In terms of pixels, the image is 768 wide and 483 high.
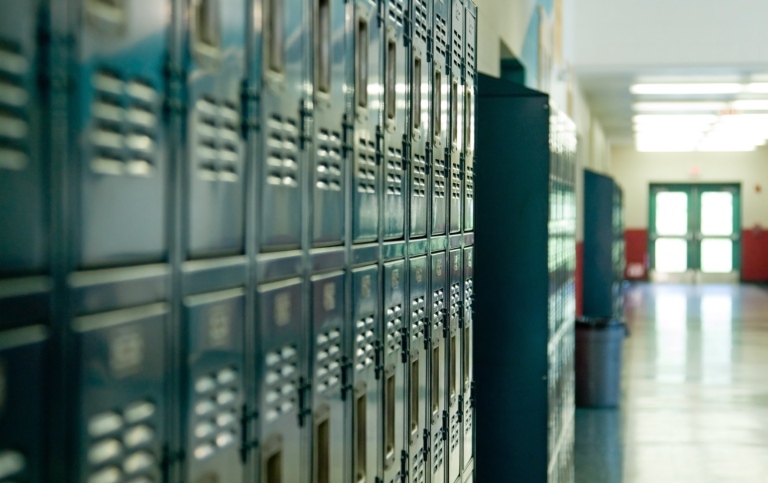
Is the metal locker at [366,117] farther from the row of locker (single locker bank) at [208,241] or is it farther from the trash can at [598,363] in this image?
the trash can at [598,363]

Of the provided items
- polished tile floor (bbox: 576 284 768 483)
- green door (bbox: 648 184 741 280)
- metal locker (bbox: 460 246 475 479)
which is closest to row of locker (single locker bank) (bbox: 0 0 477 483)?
metal locker (bbox: 460 246 475 479)

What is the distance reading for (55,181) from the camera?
1.31 metres

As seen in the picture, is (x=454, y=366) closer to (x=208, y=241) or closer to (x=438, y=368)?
(x=438, y=368)

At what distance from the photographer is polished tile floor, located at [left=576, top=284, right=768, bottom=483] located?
23.0 ft

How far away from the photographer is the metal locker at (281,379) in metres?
2.06

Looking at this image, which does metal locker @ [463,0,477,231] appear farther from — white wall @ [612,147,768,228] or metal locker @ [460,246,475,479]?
white wall @ [612,147,768,228]

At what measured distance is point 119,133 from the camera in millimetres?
1474

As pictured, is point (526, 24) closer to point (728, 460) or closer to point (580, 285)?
point (728, 460)

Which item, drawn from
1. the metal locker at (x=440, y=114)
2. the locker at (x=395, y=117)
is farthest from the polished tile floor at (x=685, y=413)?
the locker at (x=395, y=117)

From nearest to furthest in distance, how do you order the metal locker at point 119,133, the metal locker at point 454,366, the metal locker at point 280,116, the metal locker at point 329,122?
1. the metal locker at point 119,133
2. the metal locker at point 280,116
3. the metal locker at point 329,122
4. the metal locker at point 454,366

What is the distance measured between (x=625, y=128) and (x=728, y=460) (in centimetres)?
1740

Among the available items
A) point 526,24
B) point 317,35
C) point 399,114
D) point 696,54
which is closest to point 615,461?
point 526,24

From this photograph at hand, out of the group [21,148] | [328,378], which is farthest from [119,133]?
[328,378]

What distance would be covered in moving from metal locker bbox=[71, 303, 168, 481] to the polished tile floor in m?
5.56
